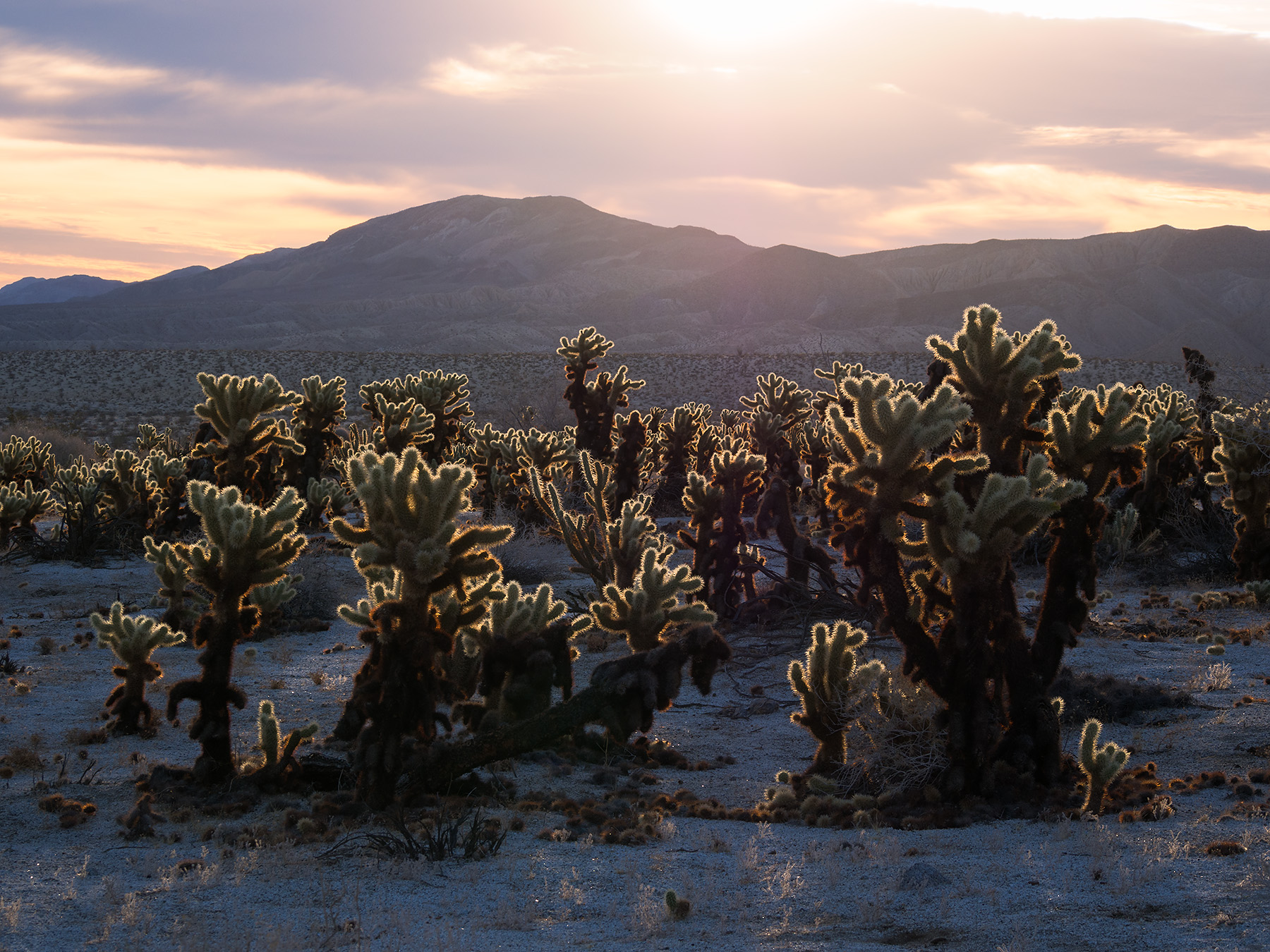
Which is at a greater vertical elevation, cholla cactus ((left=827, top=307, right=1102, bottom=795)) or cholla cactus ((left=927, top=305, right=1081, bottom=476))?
cholla cactus ((left=927, top=305, right=1081, bottom=476))

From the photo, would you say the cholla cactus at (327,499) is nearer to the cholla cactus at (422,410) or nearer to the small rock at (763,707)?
the cholla cactus at (422,410)

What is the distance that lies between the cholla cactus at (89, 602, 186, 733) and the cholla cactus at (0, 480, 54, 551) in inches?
318

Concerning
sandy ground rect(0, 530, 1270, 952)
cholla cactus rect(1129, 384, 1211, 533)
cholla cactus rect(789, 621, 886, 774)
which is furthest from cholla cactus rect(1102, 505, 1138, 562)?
cholla cactus rect(789, 621, 886, 774)

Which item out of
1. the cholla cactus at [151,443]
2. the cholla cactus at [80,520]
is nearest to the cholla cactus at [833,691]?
the cholla cactus at [80,520]

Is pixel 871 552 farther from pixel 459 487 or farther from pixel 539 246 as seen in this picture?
pixel 539 246

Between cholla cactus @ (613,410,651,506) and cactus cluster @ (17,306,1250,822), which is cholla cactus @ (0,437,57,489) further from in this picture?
cactus cluster @ (17,306,1250,822)

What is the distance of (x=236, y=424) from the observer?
1093 centimetres

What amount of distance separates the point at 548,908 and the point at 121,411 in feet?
136

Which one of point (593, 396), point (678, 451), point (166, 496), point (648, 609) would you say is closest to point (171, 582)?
point (648, 609)

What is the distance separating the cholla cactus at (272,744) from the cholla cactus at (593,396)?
422 inches

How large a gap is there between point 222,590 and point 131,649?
138 cm

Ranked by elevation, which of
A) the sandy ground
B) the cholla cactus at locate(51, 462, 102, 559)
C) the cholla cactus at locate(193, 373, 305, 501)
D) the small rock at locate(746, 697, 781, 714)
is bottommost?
the small rock at locate(746, 697, 781, 714)

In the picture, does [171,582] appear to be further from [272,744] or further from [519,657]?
[519,657]

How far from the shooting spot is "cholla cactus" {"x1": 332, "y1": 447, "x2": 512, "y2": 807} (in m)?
5.53
